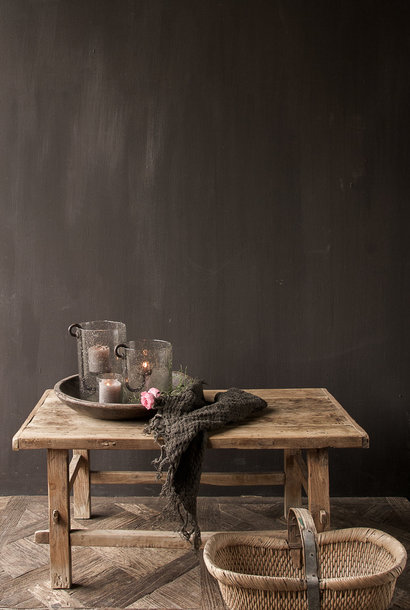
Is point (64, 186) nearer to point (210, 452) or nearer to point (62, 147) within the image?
point (62, 147)

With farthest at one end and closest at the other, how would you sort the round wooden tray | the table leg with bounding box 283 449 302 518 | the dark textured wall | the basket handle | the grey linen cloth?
the dark textured wall < the table leg with bounding box 283 449 302 518 < the round wooden tray < the grey linen cloth < the basket handle

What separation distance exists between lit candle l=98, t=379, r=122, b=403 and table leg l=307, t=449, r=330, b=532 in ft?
1.98

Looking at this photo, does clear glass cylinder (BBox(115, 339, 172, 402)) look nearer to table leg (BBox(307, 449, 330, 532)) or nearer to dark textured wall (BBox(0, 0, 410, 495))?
table leg (BBox(307, 449, 330, 532))

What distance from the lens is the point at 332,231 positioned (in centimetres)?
255

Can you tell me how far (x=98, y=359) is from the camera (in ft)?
6.60

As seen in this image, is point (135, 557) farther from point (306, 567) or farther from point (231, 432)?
point (306, 567)

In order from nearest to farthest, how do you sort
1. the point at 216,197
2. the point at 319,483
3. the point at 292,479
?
1. the point at 319,483
2. the point at 292,479
3. the point at 216,197


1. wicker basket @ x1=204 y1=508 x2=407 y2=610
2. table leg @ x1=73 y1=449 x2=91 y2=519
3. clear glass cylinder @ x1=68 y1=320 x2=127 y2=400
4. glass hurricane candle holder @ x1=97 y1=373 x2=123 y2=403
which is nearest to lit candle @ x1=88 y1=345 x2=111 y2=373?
clear glass cylinder @ x1=68 y1=320 x2=127 y2=400

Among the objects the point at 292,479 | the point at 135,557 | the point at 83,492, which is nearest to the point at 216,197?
the point at 292,479

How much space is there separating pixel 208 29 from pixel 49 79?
68cm

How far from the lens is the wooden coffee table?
1771 mm

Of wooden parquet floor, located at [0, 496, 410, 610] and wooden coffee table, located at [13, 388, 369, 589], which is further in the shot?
wooden parquet floor, located at [0, 496, 410, 610]

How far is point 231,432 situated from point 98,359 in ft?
1.66

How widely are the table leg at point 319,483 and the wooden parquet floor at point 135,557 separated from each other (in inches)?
13.7
